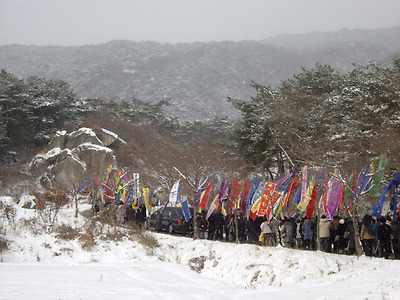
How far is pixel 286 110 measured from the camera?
79.2 feet

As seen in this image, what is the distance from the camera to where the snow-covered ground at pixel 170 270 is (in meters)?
9.55

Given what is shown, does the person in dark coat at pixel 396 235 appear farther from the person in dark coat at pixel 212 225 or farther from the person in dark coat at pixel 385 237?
the person in dark coat at pixel 212 225

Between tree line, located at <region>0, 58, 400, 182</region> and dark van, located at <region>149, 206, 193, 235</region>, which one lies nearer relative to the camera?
tree line, located at <region>0, 58, 400, 182</region>

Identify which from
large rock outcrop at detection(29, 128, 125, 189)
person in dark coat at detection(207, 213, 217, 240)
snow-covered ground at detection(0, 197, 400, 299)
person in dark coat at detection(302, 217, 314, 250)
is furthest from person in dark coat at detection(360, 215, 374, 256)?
large rock outcrop at detection(29, 128, 125, 189)

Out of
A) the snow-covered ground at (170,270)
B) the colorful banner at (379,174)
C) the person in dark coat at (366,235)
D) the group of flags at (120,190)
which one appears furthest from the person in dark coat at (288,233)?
the group of flags at (120,190)

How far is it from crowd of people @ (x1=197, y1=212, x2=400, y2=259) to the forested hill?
74.3 metres

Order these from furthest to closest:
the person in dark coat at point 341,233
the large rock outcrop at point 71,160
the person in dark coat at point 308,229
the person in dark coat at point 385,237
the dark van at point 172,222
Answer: the large rock outcrop at point 71,160, the dark van at point 172,222, the person in dark coat at point 308,229, the person in dark coat at point 341,233, the person in dark coat at point 385,237

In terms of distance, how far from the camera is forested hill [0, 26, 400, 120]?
106062 mm

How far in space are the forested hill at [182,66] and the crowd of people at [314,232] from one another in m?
74.3

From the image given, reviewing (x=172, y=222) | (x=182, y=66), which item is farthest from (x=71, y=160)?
(x=182, y=66)

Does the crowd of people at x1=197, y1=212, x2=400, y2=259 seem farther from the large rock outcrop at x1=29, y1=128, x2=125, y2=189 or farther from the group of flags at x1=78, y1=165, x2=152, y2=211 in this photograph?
the large rock outcrop at x1=29, y1=128, x2=125, y2=189

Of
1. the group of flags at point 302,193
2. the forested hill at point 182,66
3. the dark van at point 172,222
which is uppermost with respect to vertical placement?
the forested hill at point 182,66

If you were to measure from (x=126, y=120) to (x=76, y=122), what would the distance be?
8229 millimetres

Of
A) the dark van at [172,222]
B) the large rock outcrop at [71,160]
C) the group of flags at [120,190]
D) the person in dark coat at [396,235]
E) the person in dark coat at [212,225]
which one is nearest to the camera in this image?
the person in dark coat at [396,235]
